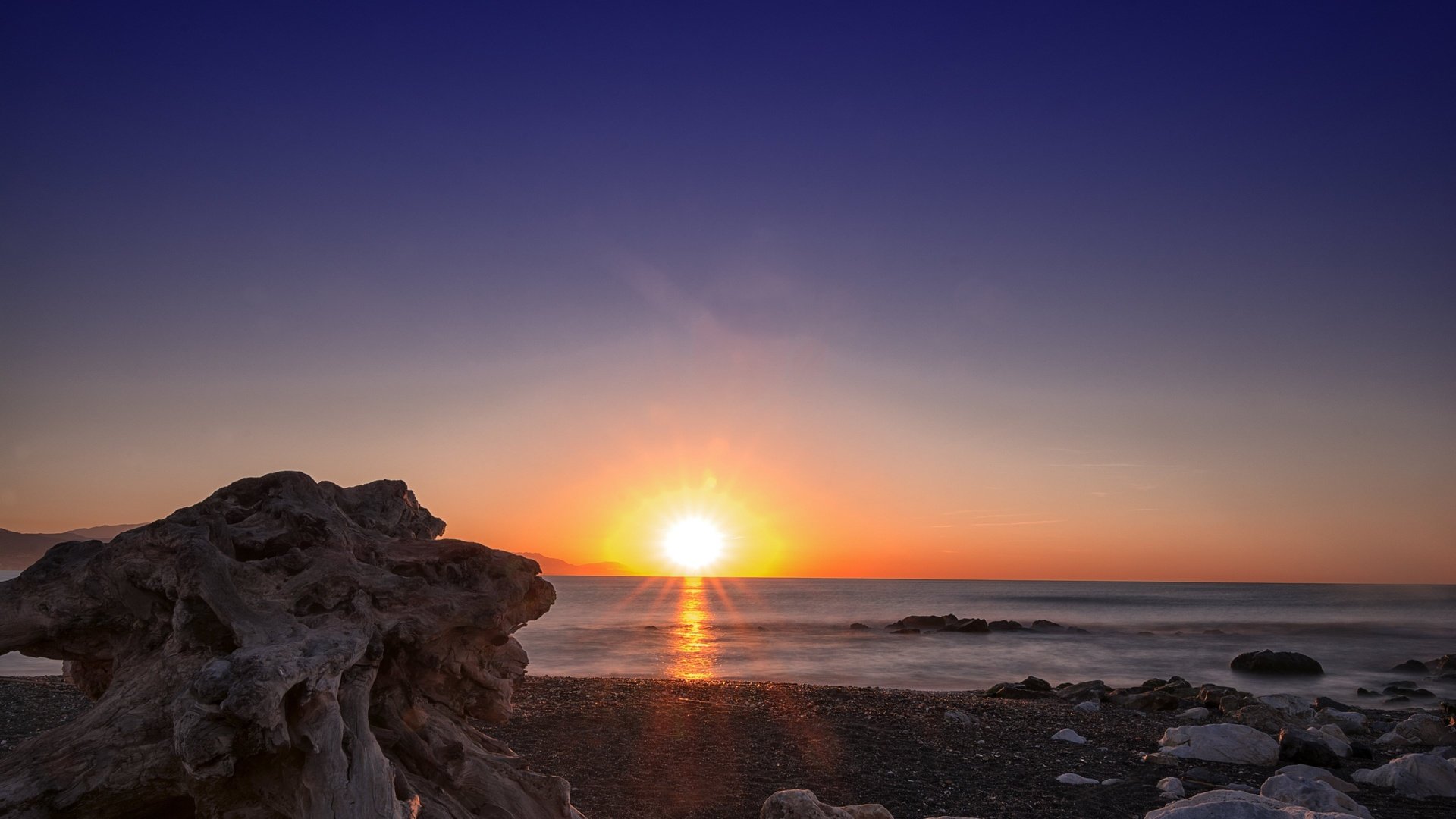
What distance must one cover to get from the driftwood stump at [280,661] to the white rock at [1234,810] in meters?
4.45

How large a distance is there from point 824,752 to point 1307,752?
21.7 feet

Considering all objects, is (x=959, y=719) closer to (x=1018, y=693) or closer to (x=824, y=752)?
(x=824, y=752)

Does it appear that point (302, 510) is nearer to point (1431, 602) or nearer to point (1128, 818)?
point (1128, 818)

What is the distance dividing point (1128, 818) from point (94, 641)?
9.15m

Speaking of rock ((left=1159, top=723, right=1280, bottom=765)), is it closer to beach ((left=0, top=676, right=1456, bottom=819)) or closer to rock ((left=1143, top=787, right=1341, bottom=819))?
beach ((left=0, top=676, right=1456, bottom=819))

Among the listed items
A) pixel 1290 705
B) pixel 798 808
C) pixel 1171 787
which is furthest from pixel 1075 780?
pixel 1290 705

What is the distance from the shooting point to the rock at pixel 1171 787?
9.16 metres

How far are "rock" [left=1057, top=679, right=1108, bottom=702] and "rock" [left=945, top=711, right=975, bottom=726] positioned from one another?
6.41 m

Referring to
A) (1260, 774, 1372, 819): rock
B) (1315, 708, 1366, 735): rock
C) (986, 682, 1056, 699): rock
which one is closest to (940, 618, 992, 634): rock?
(986, 682, 1056, 699): rock

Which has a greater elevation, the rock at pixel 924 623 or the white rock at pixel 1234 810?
the white rock at pixel 1234 810

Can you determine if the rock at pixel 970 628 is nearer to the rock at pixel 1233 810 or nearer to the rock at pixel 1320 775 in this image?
the rock at pixel 1320 775

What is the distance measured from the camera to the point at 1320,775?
33.1 feet

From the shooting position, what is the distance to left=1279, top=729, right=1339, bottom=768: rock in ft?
36.3

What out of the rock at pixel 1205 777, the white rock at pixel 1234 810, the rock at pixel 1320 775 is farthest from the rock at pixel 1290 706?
the white rock at pixel 1234 810
